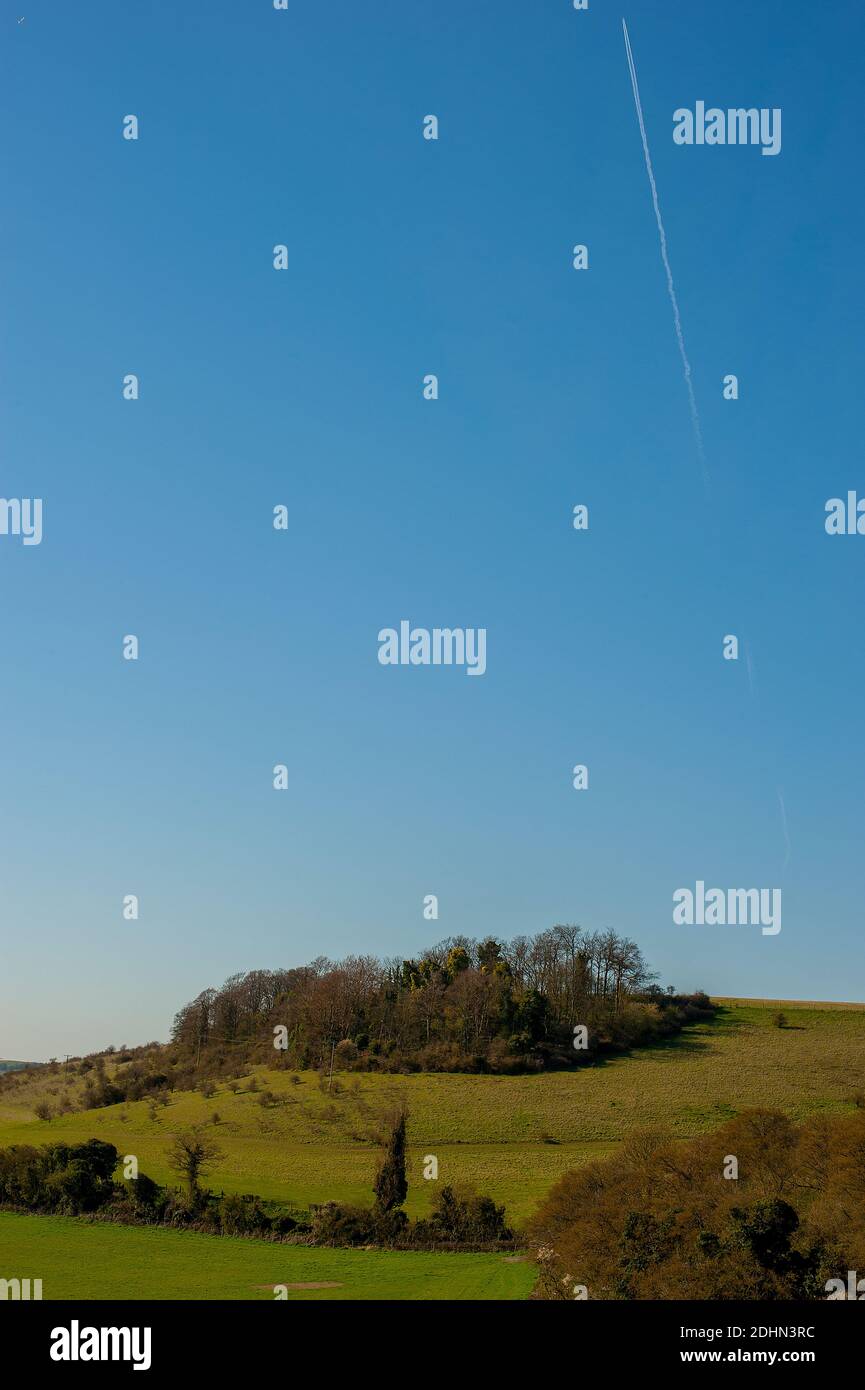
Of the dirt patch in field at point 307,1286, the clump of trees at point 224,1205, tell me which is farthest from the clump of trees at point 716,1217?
the clump of trees at point 224,1205

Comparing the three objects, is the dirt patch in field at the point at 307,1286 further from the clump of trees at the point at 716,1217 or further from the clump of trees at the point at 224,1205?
the clump of trees at the point at 224,1205

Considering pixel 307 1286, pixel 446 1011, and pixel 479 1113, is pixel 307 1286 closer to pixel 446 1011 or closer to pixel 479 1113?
pixel 479 1113

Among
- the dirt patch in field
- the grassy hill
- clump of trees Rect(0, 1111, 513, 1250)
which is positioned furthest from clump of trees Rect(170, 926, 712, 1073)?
the dirt patch in field

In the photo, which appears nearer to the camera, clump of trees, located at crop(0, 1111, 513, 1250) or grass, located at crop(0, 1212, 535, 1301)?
grass, located at crop(0, 1212, 535, 1301)

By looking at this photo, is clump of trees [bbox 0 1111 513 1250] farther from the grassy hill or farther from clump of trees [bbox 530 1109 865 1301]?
clump of trees [bbox 530 1109 865 1301]

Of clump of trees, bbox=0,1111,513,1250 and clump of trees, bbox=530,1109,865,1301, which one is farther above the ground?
clump of trees, bbox=530,1109,865,1301

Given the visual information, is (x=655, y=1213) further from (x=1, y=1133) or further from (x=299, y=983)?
(x=299, y=983)
